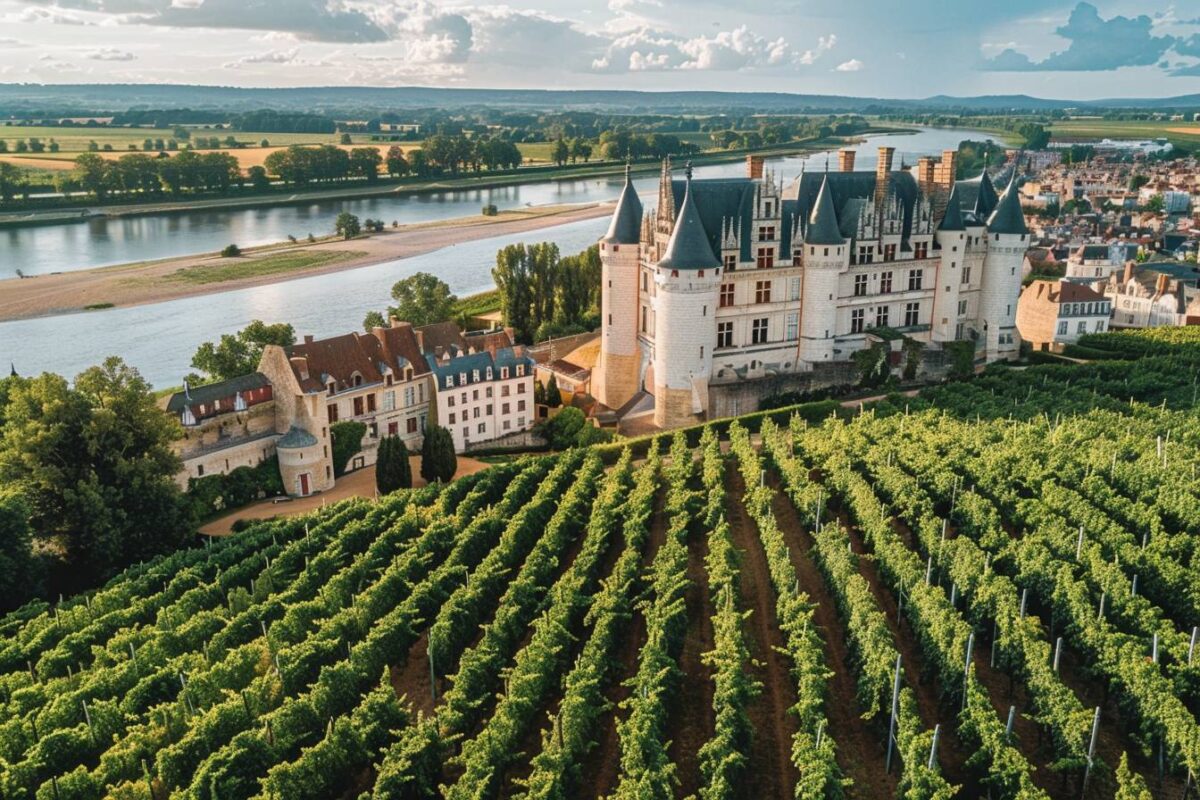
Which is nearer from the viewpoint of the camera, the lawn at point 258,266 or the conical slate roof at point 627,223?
the conical slate roof at point 627,223

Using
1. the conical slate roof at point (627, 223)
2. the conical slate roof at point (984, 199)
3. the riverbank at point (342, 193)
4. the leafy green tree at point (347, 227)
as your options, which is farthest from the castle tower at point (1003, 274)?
the riverbank at point (342, 193)

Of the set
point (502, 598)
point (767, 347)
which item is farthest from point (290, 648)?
point (767, 347)

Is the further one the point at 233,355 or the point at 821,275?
the point at 821,275

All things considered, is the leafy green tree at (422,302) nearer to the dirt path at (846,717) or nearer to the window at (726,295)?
the window at (726,295)

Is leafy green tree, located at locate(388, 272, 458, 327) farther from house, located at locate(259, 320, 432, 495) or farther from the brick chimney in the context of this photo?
the brick chimney

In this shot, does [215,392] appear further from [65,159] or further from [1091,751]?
[65,159]

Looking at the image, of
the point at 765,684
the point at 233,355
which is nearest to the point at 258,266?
the point at 233,355
